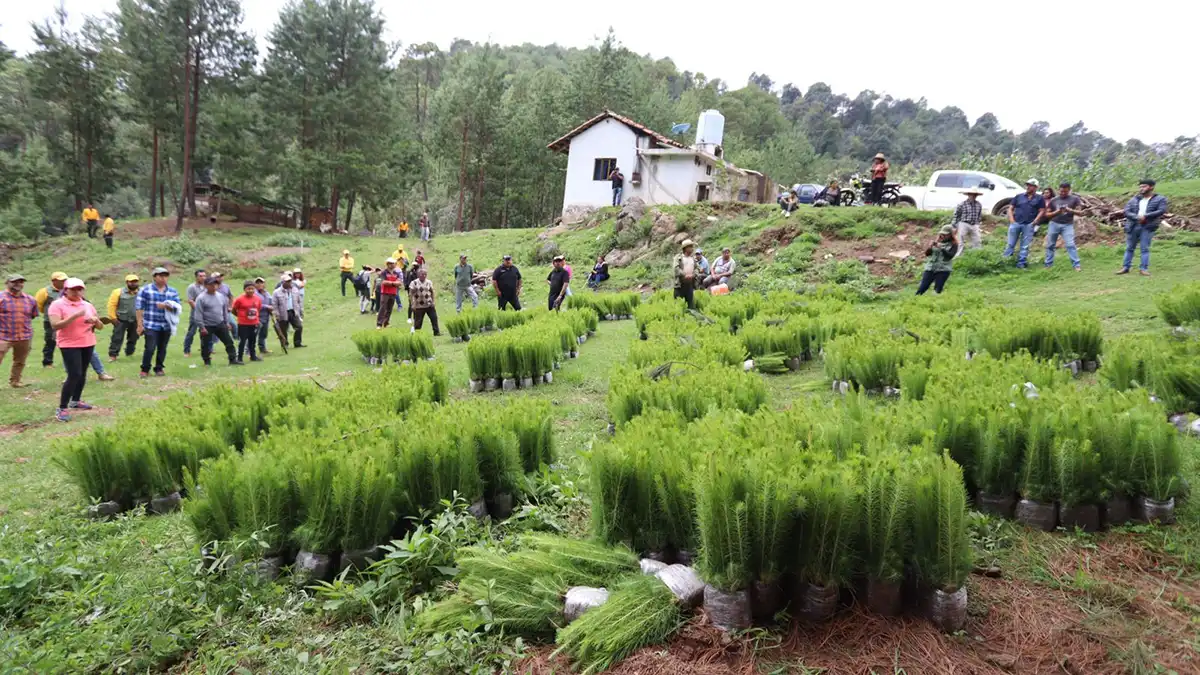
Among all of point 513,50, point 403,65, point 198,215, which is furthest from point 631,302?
point 513,50

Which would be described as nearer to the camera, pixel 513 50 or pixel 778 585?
pixel 778 585

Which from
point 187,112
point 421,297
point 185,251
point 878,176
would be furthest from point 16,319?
point 187,112

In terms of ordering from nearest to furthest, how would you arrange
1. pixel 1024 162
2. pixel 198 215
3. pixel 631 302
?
pixel 631 302, pixel 1024 162, pixel 198 215

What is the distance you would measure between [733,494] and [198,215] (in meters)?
42.2

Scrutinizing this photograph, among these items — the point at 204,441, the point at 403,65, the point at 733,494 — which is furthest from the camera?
the point at 403,65

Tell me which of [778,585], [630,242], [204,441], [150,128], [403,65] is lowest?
[204,441]

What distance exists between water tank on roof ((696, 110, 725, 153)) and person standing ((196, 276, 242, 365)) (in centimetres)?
2628

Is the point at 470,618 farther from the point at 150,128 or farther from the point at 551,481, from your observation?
the point at 150,128

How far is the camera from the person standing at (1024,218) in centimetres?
1289

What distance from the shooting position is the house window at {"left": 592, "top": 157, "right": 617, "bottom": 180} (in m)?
31.7

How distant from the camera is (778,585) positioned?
2.75 meters

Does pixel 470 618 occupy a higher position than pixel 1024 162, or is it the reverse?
pixel 1024 162

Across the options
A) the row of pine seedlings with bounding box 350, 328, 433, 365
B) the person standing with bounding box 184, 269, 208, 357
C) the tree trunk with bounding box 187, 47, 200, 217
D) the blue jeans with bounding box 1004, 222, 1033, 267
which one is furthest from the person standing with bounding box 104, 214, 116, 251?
the blue jeans with bounding box 1004, 222, 1033, 267

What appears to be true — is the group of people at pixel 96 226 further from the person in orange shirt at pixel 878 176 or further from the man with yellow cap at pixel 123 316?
the person in orange shirt at pixel 878 176
